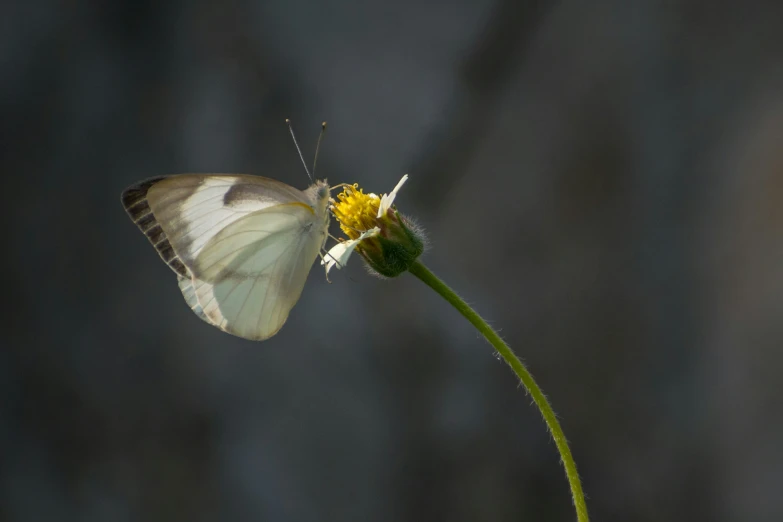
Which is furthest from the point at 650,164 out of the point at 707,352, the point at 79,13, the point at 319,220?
the point at 79,13

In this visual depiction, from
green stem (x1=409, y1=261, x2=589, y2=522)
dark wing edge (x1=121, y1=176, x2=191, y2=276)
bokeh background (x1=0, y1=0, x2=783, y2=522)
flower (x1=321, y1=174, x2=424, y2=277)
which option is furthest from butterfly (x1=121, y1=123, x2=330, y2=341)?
bokeh background (x1=0, y1=0, x2=783, y2=522)

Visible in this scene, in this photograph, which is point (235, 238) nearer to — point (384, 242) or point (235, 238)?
point (235, 238)

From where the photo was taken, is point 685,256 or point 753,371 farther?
point 685,256

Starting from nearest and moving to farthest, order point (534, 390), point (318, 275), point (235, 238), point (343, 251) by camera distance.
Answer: point (534, 390) → point (343, 251) → point (235, 238) → point (318, 275)

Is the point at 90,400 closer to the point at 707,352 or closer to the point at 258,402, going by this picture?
the point at 258,402

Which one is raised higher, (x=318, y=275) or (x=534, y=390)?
(x=534, y=390)

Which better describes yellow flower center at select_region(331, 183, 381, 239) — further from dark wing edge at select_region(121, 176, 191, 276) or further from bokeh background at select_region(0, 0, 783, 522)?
bokeh background at select_region(0, 0, 783, 522)

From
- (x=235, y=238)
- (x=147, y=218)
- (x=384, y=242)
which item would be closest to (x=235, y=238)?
(x=235, y=238)

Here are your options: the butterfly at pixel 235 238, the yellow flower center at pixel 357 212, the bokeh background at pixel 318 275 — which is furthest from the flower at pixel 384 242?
the bokeh background at pixel 318 275
